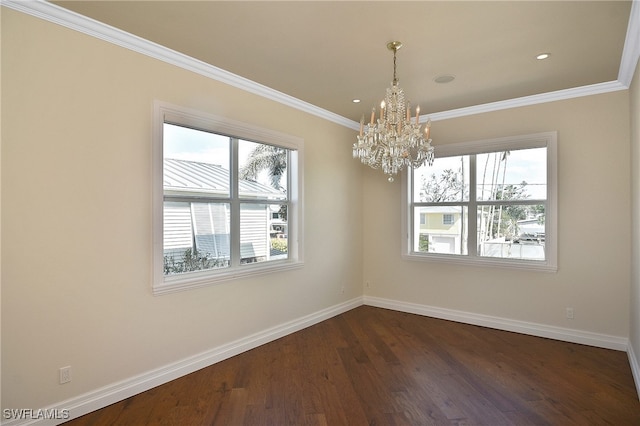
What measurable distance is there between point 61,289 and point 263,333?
77.9 inches

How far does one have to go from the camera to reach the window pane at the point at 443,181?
15.2 feet

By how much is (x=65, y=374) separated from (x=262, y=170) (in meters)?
2.49

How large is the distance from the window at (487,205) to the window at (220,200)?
188cm

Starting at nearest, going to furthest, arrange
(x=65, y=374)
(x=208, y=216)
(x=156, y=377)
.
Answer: (x=65, y=374)
(x=156, y=377)
(x=208, y=216)

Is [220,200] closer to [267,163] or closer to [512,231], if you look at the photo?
[267,163]

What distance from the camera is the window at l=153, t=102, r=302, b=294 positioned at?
119 inches

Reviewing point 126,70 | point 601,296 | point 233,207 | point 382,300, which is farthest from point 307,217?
point 601,296

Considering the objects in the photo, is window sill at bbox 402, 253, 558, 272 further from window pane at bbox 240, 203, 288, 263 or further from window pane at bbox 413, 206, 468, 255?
window pane at bbox 240, 203, 288, 263

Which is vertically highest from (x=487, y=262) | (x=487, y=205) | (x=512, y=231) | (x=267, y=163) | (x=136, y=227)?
(x=267, y=163)

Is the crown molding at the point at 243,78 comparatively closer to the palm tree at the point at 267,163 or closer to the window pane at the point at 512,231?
the palm tree at the point at 267,163

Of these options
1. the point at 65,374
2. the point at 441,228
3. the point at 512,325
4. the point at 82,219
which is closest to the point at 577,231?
the point at 512,325

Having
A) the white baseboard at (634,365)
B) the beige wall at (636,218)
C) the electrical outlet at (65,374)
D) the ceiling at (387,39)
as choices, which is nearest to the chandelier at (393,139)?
the ceiling at (387,39)

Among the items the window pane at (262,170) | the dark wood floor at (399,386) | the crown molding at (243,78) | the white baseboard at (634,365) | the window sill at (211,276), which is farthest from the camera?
the window pane at (262,170)

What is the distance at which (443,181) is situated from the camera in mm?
4785
